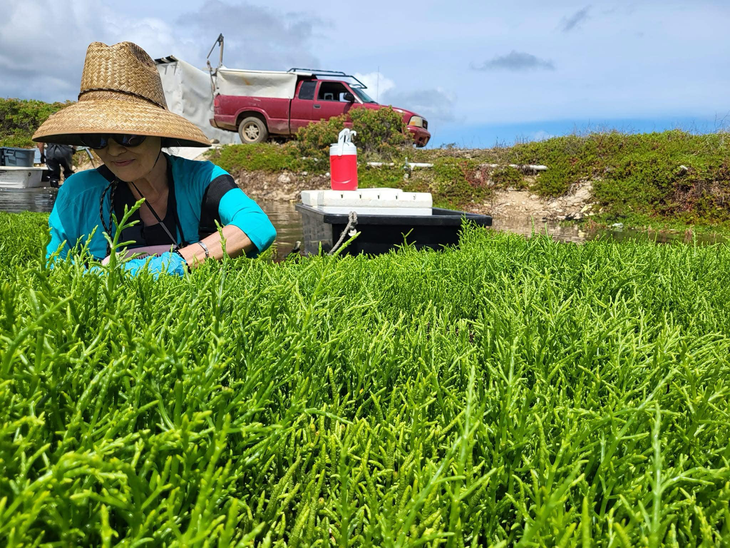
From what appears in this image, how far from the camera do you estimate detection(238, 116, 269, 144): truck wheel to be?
23562 millimetres

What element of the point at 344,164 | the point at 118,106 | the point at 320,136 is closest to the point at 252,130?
the point at 320,136

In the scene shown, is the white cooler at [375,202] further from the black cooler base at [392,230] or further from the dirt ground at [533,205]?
the dirt ground at [533,205]

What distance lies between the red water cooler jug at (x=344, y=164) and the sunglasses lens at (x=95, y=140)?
12.0 ft

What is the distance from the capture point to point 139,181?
382 cm

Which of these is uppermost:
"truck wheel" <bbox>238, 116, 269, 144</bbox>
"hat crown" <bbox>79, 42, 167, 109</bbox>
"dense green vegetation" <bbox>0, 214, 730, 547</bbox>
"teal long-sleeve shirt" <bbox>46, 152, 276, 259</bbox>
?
"truck wheel" <bbox>238, 116, 269, 144</bbox>

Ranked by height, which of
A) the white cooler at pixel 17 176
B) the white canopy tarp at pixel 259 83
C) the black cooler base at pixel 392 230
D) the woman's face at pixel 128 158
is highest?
the white canopy tarp at pixel 259 83

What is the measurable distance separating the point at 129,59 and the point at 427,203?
379cm

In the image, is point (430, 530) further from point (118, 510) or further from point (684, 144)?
point (684, 144)

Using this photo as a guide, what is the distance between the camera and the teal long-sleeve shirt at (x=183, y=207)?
368 centimetres

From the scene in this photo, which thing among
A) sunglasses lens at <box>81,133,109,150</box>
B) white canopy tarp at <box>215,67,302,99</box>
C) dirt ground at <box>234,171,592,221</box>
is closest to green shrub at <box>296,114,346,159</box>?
dirt ground at <box>234,171,592,221</box>

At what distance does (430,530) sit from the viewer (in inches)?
44.9

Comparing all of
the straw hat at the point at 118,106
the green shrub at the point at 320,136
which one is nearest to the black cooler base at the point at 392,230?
the straw hat at the point at 118,106

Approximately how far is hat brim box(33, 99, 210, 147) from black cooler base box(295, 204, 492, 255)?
101 inches

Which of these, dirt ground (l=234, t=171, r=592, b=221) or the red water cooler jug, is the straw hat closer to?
the red water cooler jug
